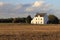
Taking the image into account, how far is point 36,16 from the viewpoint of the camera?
12319 cm

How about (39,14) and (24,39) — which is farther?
(39,14)

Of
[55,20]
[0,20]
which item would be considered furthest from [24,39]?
[55,20]

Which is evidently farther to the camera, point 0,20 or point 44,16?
point 44,16

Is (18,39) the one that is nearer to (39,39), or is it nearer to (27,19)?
(39,39)

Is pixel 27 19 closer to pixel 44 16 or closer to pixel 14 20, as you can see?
pixel 14 20

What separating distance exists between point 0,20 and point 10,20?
6.36m

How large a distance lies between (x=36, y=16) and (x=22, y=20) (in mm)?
20750

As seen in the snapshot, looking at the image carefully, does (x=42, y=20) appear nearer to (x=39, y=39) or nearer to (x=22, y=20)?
(x=22, y=20)

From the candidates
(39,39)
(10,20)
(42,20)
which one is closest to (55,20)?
(42,20)

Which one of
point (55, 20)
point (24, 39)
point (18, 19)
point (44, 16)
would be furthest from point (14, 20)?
point (24, 39)

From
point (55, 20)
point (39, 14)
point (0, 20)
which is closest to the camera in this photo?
Result: point (0, 20)

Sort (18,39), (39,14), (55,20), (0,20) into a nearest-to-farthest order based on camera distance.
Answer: (18,39)
(0,20)
(55,20)
(39,14)

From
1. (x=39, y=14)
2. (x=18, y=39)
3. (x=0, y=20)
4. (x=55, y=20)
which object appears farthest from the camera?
(x=39, y=14)

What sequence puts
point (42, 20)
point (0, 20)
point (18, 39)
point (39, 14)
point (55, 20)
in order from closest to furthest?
1. point (18, 39)
2. point (0, 20)
3. point (55, 20)
4. point (42, 20)
5. point (39, 14)
